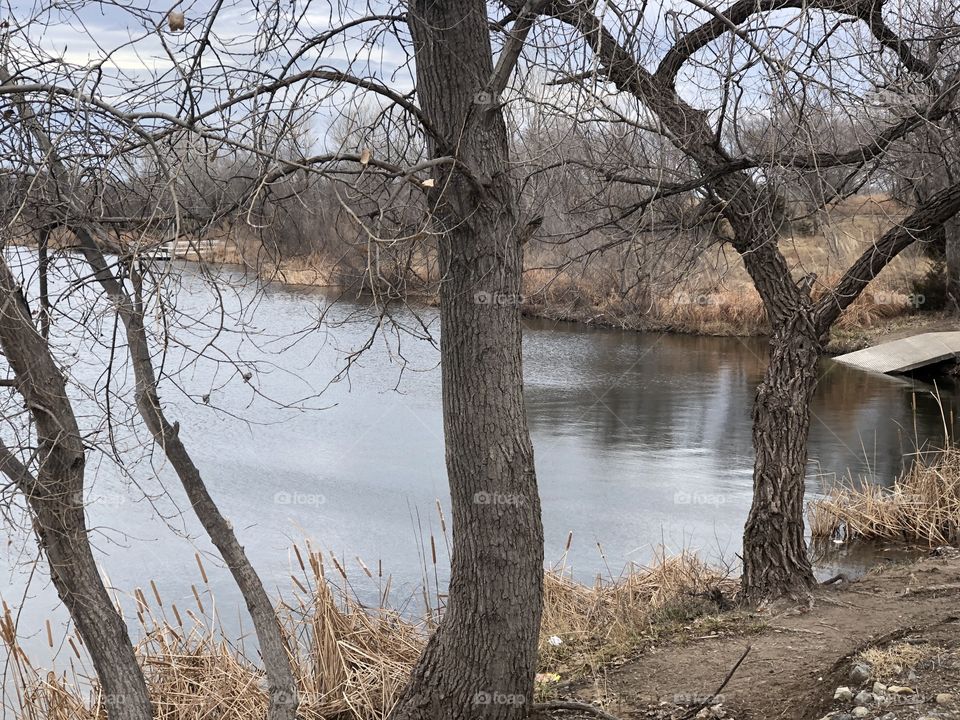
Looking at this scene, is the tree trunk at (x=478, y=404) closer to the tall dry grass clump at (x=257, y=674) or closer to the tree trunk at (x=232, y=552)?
the tree trunk at (x=232, y=552)

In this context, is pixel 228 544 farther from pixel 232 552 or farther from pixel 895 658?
pixel 895 658

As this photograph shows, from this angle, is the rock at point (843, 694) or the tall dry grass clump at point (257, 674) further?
the tall dry grass clump at point (257, 674)

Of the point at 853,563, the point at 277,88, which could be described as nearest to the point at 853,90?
the point at 277,88

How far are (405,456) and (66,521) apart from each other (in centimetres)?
926

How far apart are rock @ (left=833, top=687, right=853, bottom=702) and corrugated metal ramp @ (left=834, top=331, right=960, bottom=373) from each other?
16.0m

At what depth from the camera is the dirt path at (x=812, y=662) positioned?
4668 millimetres

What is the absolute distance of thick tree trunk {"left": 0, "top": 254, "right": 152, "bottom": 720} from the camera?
4379 mm

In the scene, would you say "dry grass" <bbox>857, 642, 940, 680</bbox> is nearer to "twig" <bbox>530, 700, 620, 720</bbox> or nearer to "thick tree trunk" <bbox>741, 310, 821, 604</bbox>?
"twig" <bbox>530, 700, 620, 720</bbox>

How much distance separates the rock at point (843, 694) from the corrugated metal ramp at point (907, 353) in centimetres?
1597

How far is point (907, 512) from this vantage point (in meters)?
9.31

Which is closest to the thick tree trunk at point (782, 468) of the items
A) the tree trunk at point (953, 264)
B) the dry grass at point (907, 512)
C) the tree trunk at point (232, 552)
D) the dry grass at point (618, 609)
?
the dry grass at point (618, 609)

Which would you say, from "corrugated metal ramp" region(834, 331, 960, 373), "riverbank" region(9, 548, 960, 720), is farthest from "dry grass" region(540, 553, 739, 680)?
"corrugated metal ramp" region(834, 331, 960, 373)

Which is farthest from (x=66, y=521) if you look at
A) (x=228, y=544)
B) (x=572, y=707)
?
(x=572, y=707)

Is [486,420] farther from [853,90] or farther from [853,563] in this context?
[853,563]
